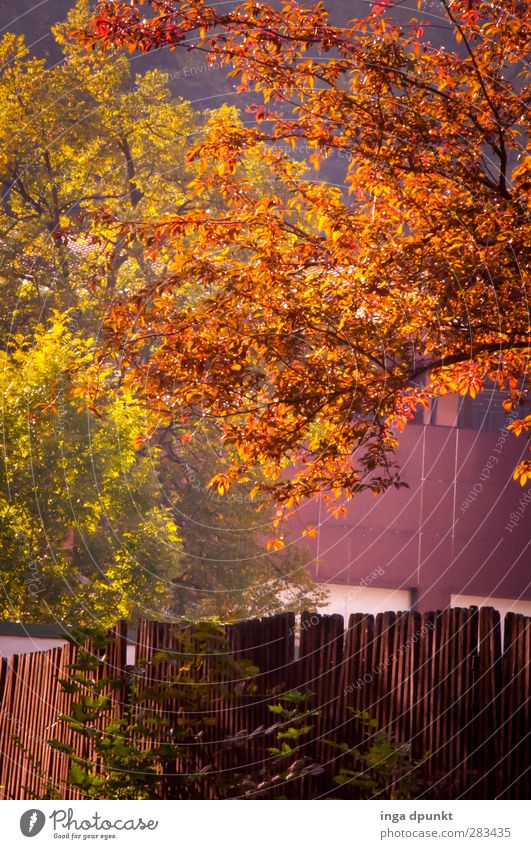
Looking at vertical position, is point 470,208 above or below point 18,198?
below

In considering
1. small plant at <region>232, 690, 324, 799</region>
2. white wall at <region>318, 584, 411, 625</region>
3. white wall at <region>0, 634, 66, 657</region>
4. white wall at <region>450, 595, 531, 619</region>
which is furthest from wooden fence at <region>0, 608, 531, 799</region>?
white wall at <region>450, 595, 531, 619</region>

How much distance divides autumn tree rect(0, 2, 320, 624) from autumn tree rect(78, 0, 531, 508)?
4175 millimetres

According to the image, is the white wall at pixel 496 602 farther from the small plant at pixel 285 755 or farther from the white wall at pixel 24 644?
the small plant at pixel 285 755

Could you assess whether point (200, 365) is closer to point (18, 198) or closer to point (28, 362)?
point (28, 362)

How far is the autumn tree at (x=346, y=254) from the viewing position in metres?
5.58

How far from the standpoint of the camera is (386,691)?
460 centimetres

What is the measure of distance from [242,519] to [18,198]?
5.67 m

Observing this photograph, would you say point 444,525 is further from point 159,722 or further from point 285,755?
point 285,755

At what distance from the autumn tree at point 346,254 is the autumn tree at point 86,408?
417 cm

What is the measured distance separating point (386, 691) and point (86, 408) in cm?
624

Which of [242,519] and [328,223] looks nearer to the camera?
[328,223]

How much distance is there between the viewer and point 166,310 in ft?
19.0
